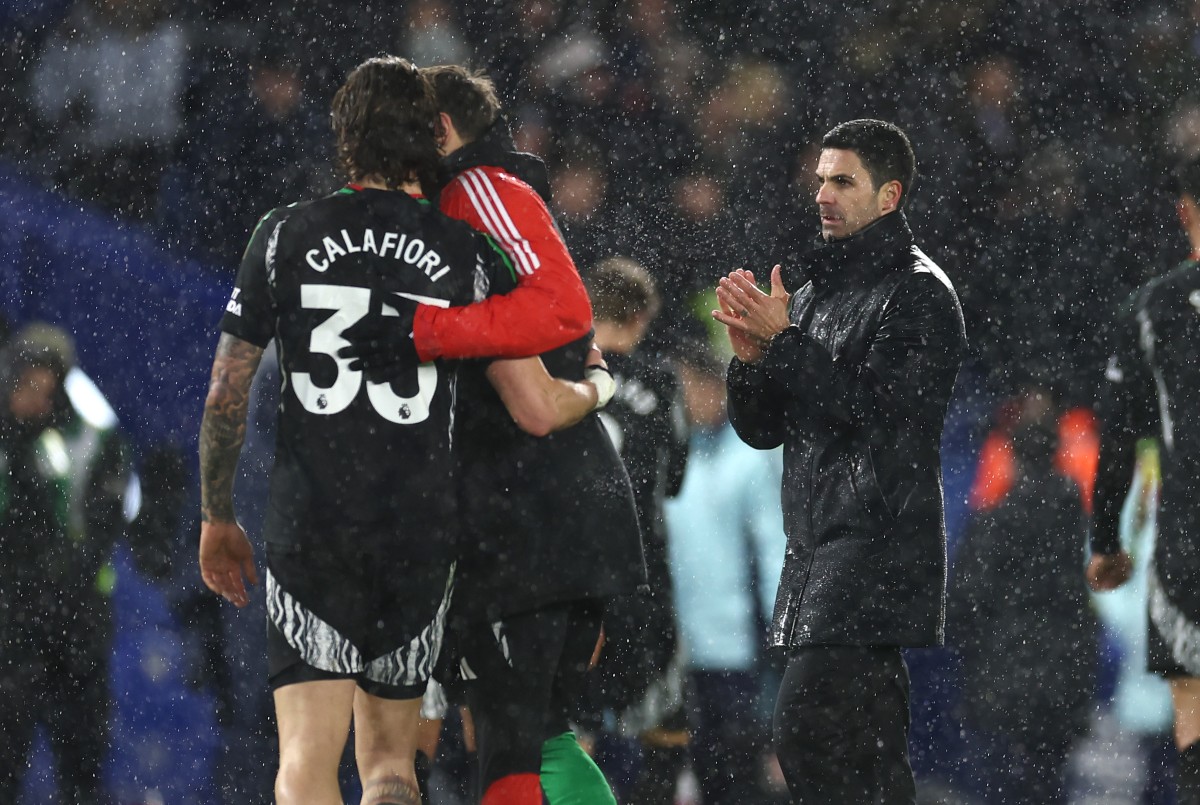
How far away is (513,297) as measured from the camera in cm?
239

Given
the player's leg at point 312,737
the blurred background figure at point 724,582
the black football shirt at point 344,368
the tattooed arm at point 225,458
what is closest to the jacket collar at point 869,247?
the black football shirt at point 344,368

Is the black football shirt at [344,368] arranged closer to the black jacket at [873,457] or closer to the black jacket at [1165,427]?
the black jacket at [873,457]

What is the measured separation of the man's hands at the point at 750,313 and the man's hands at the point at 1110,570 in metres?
1.15

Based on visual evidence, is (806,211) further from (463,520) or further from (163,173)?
(463,520)

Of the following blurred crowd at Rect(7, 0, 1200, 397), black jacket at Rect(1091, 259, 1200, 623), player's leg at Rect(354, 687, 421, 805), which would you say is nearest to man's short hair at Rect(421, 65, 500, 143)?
player's leg at Rect(354, 687, 421, 805)

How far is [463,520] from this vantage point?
260cm

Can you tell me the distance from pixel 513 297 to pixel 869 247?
759 millimetres

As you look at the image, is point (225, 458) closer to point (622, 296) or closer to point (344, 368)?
point (344, 368)

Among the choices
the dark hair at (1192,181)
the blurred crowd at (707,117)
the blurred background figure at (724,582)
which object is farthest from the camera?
the blurred crowd at (707,117)

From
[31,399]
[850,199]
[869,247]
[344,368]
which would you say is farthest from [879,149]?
[31,399]

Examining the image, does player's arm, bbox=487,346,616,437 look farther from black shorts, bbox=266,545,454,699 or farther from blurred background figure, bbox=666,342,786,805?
blurred background figure, bbox=666,342,786,805

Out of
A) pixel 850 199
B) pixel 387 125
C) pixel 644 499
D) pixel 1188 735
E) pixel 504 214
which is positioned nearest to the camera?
pixel 387 125

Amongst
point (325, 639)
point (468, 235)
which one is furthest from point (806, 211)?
point (325, 639)

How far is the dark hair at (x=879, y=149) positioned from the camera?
2.84 meters
